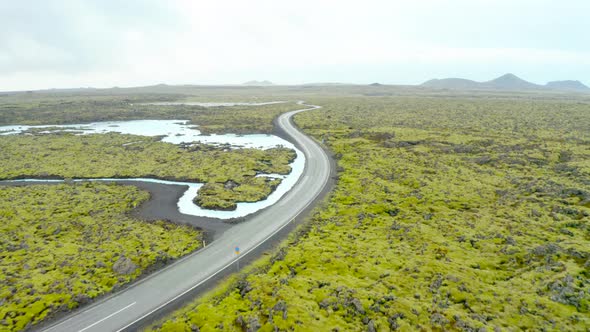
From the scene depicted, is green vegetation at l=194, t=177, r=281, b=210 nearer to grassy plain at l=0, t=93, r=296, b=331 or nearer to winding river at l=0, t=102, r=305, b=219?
grassy plain at l=0, t=93, r=296, b=331

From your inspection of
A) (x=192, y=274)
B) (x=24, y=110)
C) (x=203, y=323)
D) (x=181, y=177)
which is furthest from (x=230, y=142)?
(x=24, y=110)

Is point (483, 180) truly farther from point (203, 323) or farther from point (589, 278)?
point (203, 323)

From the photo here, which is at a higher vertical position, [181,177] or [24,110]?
[24,110]

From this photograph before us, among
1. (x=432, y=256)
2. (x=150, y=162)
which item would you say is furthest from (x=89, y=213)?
(x=432, y=256)

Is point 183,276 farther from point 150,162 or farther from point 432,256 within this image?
point 150,162

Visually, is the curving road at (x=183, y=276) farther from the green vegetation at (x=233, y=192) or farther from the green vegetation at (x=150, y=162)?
the green vegetation at (x=150, y=162)

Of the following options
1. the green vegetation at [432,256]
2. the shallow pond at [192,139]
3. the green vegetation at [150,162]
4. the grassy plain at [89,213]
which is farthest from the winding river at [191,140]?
the green vegetation at [432,256]
